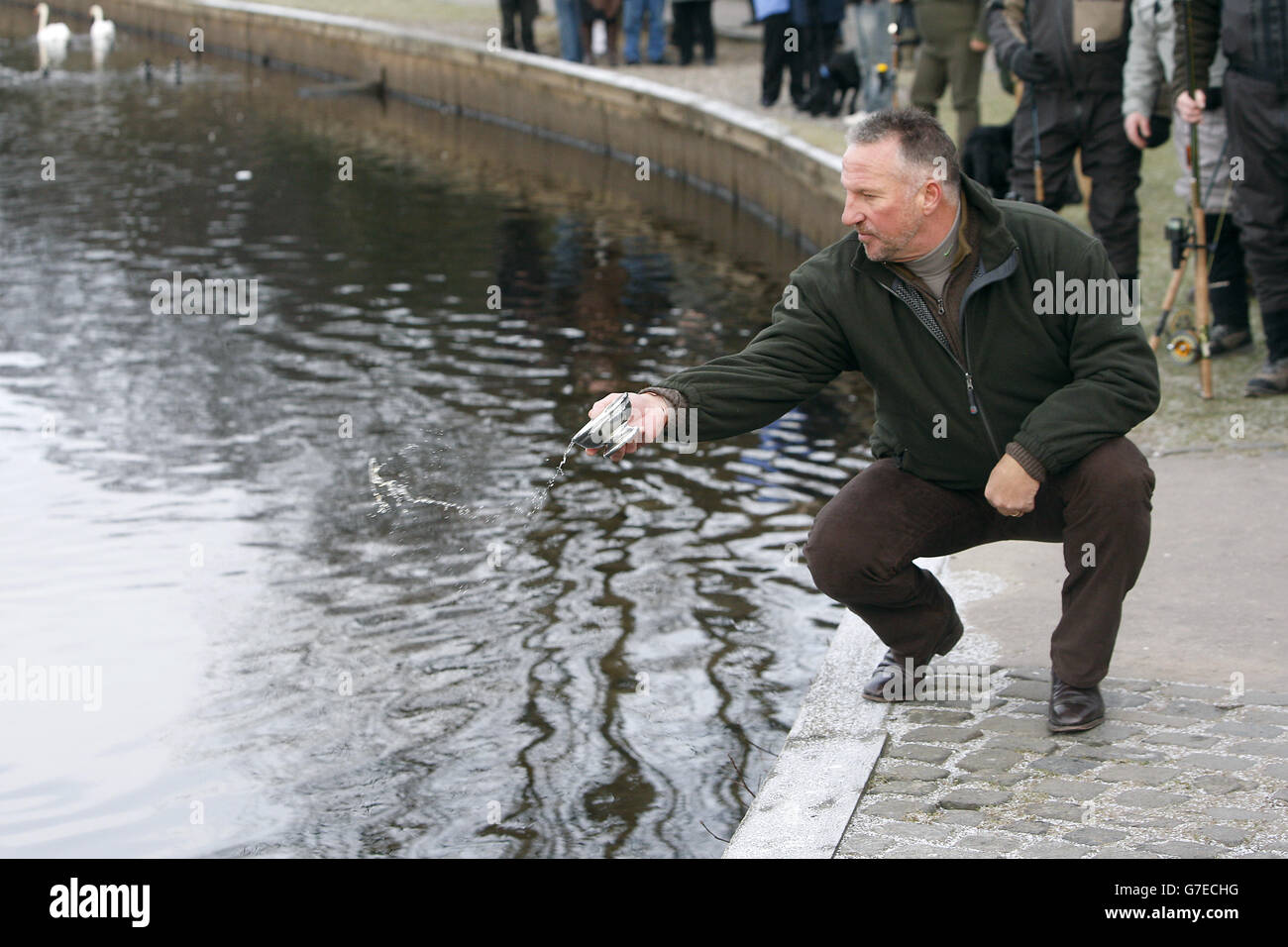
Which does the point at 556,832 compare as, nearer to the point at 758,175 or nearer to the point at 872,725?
the point at 872,725

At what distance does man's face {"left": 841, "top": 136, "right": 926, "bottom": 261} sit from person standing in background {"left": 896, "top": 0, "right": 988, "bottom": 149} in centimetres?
766

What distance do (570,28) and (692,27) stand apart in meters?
1.30

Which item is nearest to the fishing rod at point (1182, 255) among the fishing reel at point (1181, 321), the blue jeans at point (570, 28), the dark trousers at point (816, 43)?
the fishing reel at point (1181, 321)

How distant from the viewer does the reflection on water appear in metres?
5.00

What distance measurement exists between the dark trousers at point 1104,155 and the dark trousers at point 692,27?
10.7 metres

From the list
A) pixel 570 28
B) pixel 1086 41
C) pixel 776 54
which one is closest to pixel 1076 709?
pixel 1086 41

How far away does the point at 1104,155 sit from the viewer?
27.3 ft

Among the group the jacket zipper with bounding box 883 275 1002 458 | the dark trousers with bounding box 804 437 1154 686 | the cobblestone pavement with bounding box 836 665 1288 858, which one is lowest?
the cobblestone pavement with bounding box 836 665 1288 858

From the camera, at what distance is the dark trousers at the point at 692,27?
61.1ft

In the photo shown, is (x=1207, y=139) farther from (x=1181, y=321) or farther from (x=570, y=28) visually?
(x=570, y=28)

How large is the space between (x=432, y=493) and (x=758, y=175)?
690 cm

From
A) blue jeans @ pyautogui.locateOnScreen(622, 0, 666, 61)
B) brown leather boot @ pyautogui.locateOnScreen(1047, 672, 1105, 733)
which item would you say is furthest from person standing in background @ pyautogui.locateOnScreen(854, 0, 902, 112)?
brown leather boot @ pyautogui.locateOnScreen(1047, 672, 1105, 733)

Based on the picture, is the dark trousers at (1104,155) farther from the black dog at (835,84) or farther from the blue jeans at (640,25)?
the blue jeans at (640,25)

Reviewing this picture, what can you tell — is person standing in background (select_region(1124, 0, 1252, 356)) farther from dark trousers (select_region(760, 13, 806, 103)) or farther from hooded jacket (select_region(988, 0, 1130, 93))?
dark trousers (select_region(760, 13, 806, 103))
